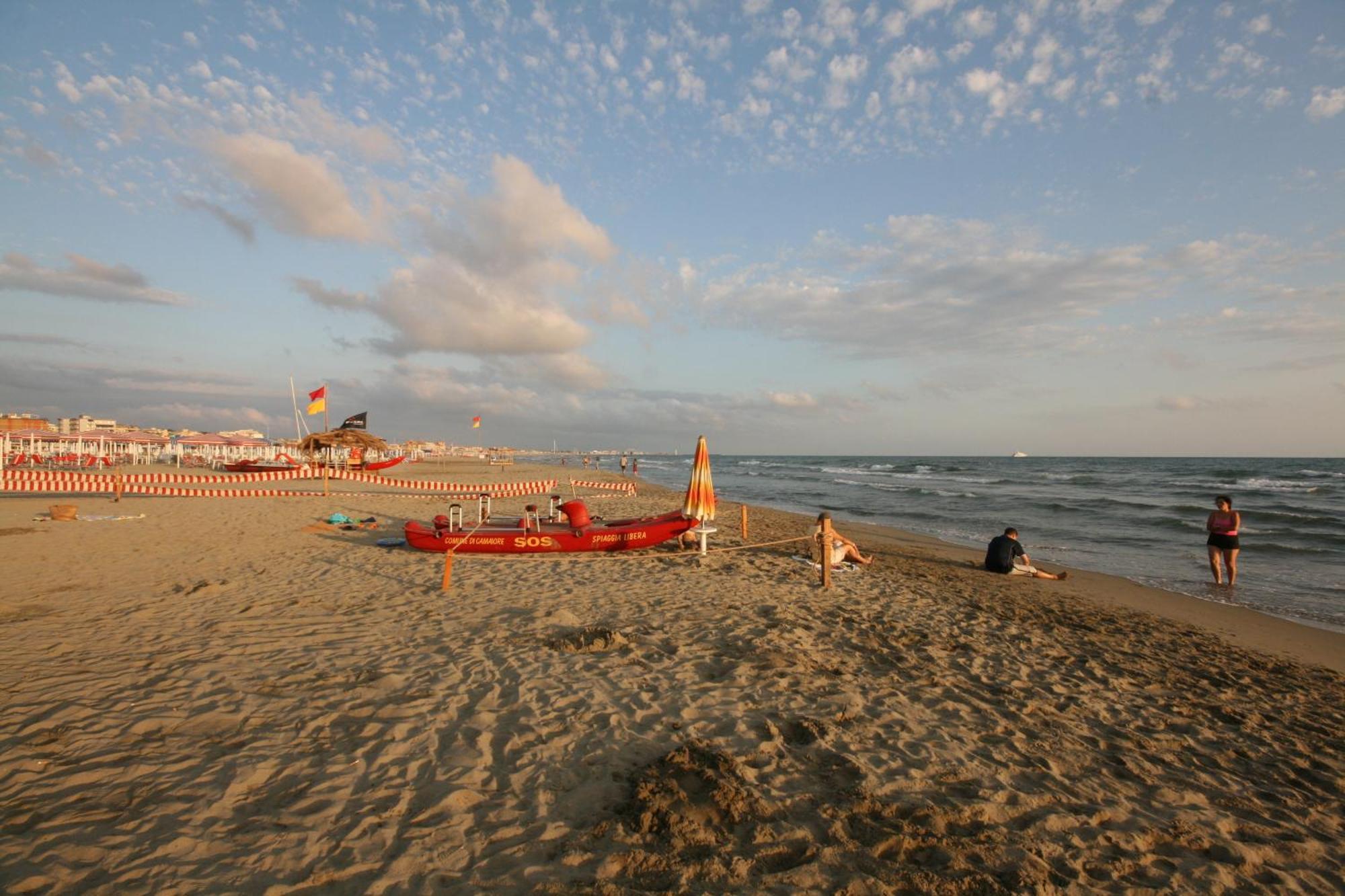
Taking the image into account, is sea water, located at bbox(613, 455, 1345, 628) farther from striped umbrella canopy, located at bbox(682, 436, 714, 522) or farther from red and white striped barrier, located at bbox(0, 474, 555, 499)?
red and white striped barrier, located at bbox(0, 474, 555, 499)

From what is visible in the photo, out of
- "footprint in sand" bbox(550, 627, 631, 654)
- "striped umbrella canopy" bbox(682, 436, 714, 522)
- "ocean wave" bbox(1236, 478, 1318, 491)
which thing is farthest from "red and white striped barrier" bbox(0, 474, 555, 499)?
"ocean wave" bbox(1236, 478, 1318, 491)

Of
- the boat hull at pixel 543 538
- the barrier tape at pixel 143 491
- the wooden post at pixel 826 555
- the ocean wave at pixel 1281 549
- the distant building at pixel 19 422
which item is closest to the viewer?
the wooden post at pixel 826 555

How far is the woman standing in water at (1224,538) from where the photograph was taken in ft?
37.1

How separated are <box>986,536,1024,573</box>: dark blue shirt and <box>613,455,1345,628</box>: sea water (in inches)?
110

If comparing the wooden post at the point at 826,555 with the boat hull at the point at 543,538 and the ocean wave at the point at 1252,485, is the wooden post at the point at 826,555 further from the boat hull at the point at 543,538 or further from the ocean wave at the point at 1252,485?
the ocean wave at the point at 1252,485

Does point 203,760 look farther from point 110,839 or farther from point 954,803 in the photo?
point 954,803

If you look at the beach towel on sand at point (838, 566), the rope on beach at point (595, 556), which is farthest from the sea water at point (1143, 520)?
the rope on beach at point (595, 556)

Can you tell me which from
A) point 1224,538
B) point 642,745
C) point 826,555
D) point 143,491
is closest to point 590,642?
point 642,745

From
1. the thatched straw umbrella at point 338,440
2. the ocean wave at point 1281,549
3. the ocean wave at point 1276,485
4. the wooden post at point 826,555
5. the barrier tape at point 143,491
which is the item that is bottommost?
the ocean wave at point 1281,549

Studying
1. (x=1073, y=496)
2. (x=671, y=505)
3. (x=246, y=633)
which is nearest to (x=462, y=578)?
(x=246, y=633)

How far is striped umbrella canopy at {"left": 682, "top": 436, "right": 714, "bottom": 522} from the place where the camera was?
36.2 feet

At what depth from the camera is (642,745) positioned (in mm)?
4309

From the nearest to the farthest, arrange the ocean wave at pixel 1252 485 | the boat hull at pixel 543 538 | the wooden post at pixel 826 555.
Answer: the wooden post at pixel 826 555
the boat hull at pixel 543 538
the ocean wave at pixel 1252 485

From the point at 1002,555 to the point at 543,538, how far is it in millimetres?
9405
